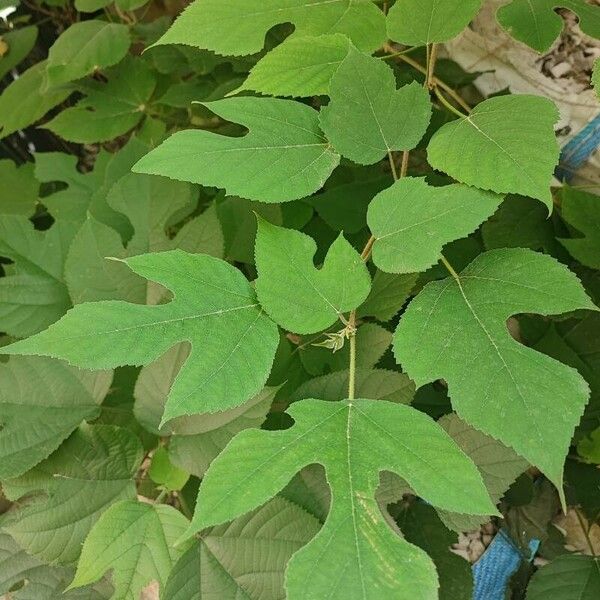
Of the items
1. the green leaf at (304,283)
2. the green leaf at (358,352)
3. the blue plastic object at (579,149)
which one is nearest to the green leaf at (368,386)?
the green leaf at (358,352)

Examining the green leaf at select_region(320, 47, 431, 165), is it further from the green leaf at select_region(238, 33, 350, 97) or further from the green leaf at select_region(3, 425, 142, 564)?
the green leaf at select_region(3, 425, 142, 564)

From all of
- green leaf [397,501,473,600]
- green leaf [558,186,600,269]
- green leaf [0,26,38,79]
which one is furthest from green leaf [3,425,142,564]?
green leaf [0,26,38,79]

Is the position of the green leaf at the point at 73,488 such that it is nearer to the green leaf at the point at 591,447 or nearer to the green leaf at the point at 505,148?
the green leaf at the point at 505,148

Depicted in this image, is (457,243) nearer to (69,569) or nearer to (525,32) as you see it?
(525,32)

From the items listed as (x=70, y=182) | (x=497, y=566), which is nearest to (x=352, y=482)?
(x=497, y=566)

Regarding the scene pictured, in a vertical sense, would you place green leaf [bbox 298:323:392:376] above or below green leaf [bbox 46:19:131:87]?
below

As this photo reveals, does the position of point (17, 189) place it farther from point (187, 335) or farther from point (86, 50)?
point (187, 335)

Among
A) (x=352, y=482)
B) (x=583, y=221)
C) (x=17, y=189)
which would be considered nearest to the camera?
(x=352, y=482)
